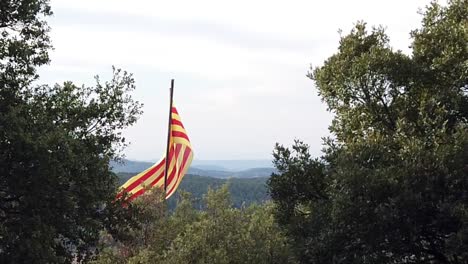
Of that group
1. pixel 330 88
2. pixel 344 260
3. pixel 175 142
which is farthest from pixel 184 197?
pixel 344 260

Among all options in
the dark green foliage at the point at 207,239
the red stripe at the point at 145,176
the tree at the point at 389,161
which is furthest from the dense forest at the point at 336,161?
the red stripe at the point at 145,176

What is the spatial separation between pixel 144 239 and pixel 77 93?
593 inches

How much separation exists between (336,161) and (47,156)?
30.3 feet

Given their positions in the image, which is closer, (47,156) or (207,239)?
(47,156)

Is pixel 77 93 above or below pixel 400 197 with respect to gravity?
above

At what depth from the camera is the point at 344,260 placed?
51.7 feet

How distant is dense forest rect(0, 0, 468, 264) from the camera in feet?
47.6

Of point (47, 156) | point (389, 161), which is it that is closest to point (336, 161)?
point (389, 161)

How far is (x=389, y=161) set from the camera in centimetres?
1581

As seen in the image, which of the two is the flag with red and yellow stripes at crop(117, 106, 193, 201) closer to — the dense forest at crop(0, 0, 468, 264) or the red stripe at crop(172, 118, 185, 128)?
the red stripe at crop(172, 118, 185, 128)

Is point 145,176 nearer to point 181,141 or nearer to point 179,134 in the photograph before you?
point 181,141

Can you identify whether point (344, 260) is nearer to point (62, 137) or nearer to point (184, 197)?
point (62, 137)

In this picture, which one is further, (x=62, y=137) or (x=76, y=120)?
(x=76, y=120)

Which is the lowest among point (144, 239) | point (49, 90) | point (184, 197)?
point (144, 239)
